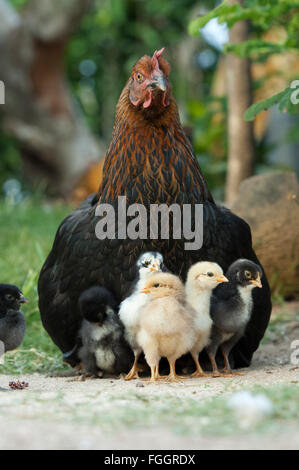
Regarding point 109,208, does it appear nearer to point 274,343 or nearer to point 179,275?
point 179,275

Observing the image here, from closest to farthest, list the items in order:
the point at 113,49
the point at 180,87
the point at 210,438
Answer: the point at 210,438 → the point at 180,87 → the point at 113,49

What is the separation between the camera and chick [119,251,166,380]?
12.0ft

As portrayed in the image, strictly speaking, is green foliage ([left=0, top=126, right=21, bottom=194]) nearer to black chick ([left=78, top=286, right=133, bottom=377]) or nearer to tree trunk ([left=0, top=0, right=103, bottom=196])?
tree trunk ([left=0, top=0, right=103, bottom=196])

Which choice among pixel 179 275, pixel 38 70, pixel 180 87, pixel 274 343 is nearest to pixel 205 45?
pixel 180 87

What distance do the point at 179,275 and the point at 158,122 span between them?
861 mm

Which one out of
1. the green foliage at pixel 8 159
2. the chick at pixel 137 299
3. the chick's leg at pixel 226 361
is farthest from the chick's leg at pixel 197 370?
the green foliage at pixel 8 159

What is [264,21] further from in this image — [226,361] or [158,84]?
[226,361]

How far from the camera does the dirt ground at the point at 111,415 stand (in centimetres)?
224

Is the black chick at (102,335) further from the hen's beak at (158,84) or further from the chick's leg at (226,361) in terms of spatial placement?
the hen's beak at (158,84)

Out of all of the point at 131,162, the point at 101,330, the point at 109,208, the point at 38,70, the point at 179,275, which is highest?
the point at 38,70

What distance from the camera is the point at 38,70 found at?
12250mm

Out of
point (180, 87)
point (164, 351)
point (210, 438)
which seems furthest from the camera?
point (180, 87)

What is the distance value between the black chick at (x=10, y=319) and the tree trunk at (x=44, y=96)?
8.39m

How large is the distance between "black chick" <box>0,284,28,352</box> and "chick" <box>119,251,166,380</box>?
2.04ft
